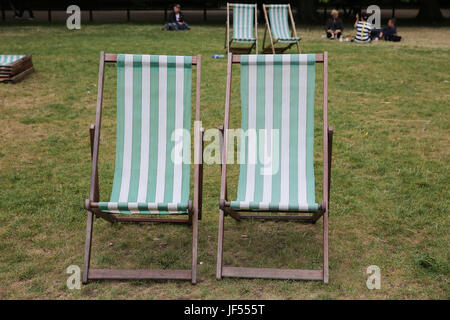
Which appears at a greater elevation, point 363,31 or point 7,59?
point 363,31

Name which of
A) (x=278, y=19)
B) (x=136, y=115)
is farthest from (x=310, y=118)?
(x=278, y=19)

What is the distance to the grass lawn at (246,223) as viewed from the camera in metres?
3.06

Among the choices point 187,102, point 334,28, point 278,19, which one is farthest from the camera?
point 334,28

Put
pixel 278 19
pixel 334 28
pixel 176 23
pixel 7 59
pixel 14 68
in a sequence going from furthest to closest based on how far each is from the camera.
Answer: pixel 176 23, pixel 334 28, pixel 278 19, pixel 7 59, pixel 14 68

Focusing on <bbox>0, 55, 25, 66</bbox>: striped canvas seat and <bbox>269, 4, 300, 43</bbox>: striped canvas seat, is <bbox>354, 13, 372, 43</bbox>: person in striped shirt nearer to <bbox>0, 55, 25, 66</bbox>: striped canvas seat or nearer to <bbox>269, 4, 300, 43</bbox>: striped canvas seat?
<bbox>269, 4, 300, 43</bbox>: striped canvas seat

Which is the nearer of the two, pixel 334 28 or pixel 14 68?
pixel 14 68

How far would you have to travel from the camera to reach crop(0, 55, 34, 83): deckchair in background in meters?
7.97

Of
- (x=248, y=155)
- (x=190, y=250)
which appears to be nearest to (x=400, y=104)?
(x=248, y=155)

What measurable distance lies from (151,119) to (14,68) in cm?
537

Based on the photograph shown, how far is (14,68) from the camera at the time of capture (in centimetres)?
802

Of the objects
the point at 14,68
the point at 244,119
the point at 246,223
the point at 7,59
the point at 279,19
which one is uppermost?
the point at 279,19

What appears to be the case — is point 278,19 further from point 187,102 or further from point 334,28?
point 187,102
